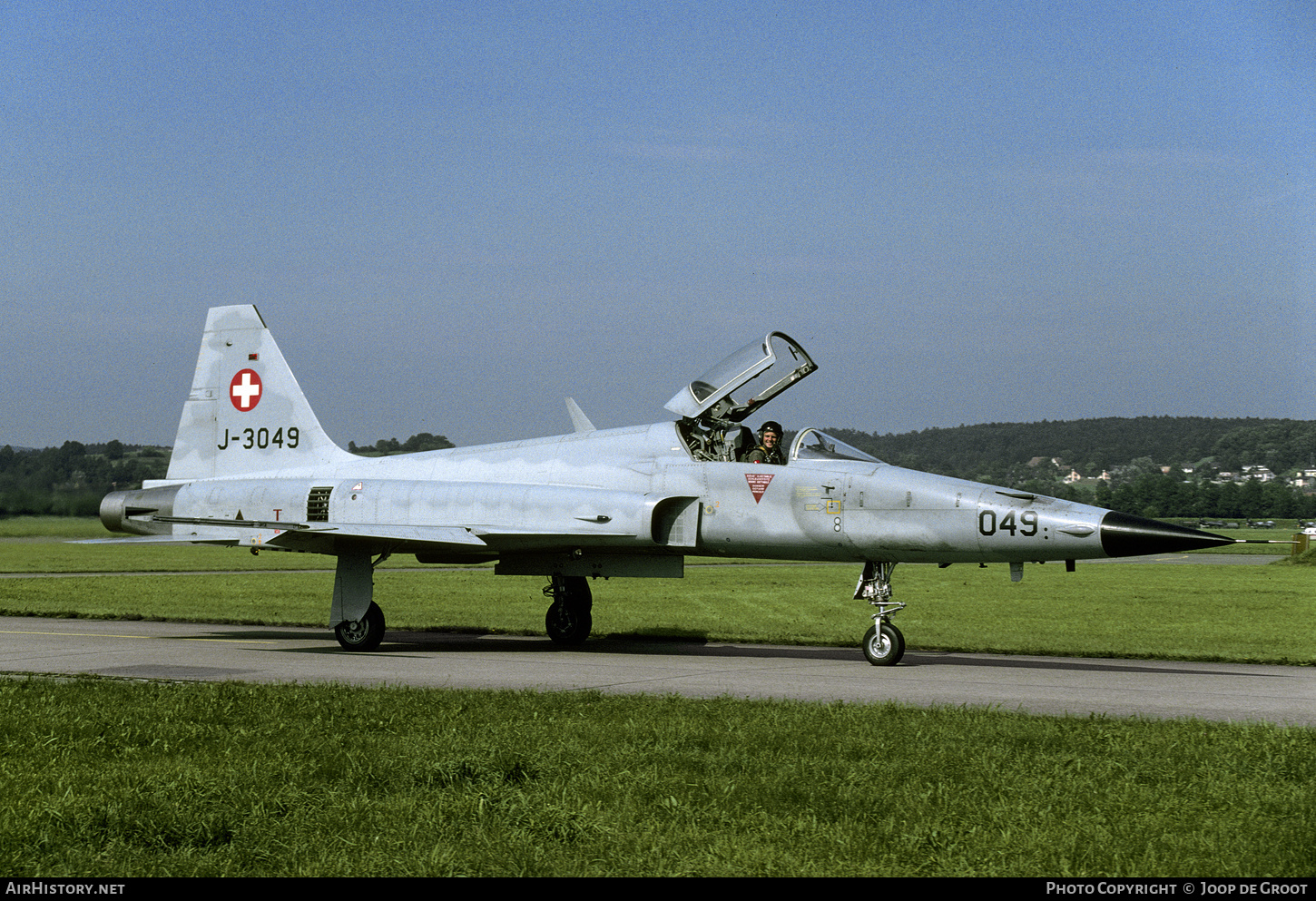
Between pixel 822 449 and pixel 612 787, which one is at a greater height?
pixel 822 449

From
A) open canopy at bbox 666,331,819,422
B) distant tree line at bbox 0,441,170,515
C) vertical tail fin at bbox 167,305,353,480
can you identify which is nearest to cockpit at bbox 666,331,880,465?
open canopy at bbox 666,331,819,422

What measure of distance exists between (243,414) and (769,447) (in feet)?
26.9

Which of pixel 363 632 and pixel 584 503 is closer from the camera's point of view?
pixel 584 503

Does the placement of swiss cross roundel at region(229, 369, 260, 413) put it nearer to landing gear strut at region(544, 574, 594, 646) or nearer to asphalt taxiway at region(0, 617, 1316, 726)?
asphalt taxiway at region(0, 617, 1316, 726)

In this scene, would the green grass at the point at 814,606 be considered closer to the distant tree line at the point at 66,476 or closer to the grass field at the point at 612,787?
the distant tree line at the point at 66,476

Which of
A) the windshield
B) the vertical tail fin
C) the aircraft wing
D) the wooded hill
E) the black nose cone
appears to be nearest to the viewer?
the black nose cone

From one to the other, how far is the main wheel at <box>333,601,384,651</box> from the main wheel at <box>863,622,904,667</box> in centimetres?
613

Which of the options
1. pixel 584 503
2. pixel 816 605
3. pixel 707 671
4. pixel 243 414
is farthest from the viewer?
pixel 816 605

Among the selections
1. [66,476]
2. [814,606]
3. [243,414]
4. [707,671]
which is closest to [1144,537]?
[707,671]

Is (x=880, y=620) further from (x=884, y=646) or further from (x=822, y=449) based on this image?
(x=822, y=449)

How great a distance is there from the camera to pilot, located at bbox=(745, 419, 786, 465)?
14.6m

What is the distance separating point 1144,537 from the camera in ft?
39.7
